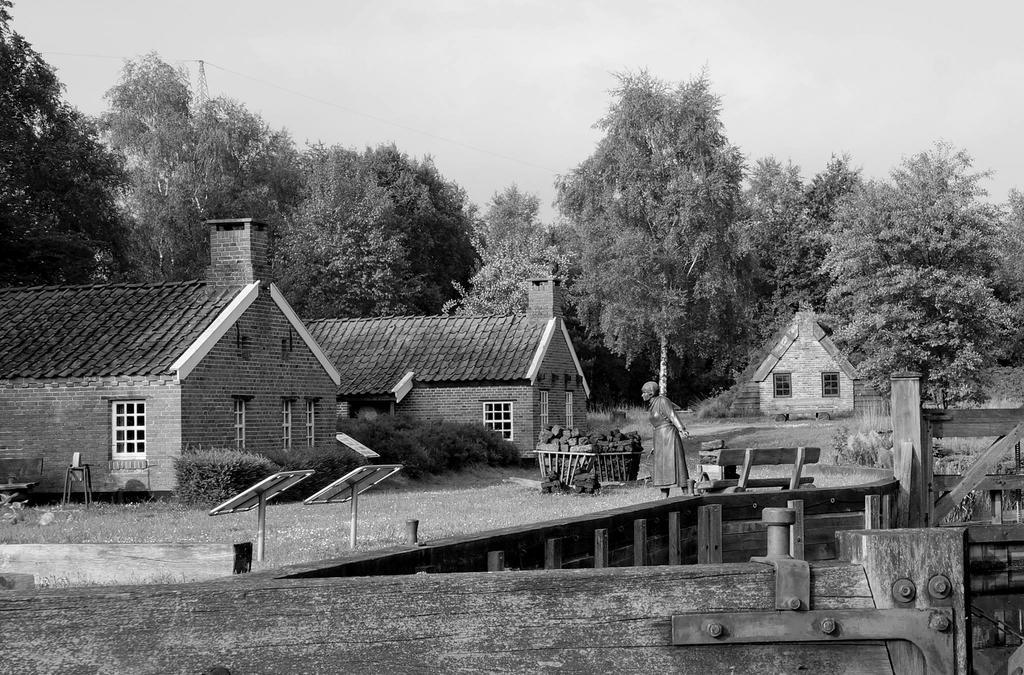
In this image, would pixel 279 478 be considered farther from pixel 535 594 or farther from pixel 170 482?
pixel 170 482

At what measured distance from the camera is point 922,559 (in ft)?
10.8

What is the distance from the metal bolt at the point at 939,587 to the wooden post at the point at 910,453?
30.2ft

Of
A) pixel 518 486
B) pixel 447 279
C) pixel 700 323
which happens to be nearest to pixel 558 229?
pixel 447 279

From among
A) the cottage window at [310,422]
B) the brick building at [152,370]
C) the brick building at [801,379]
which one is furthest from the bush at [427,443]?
the brick building at [801,379]

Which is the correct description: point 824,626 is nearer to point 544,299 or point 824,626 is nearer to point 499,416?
point 499,416

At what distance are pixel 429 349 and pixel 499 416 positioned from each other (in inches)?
127

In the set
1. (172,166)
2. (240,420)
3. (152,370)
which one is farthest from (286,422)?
(172,166)

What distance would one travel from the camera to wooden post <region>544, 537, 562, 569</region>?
22.2ft

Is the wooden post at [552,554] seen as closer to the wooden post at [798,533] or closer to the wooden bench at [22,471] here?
the wooden post at [798,533]

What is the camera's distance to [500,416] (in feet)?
113

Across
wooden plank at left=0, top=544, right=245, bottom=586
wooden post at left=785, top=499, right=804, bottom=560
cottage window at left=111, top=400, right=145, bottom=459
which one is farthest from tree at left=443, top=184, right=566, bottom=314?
wooden plank at left=0, top=544, right=245, bottom=586

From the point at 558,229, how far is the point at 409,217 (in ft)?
29.3

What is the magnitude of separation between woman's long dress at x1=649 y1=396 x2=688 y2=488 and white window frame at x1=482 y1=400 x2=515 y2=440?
13950 mm

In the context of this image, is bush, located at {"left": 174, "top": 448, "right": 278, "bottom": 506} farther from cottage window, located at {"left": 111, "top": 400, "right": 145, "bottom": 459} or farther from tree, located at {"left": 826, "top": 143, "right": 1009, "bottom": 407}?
tree, located at {"left": 826, "top": 143, "right": 1009, "bottom": 407}
